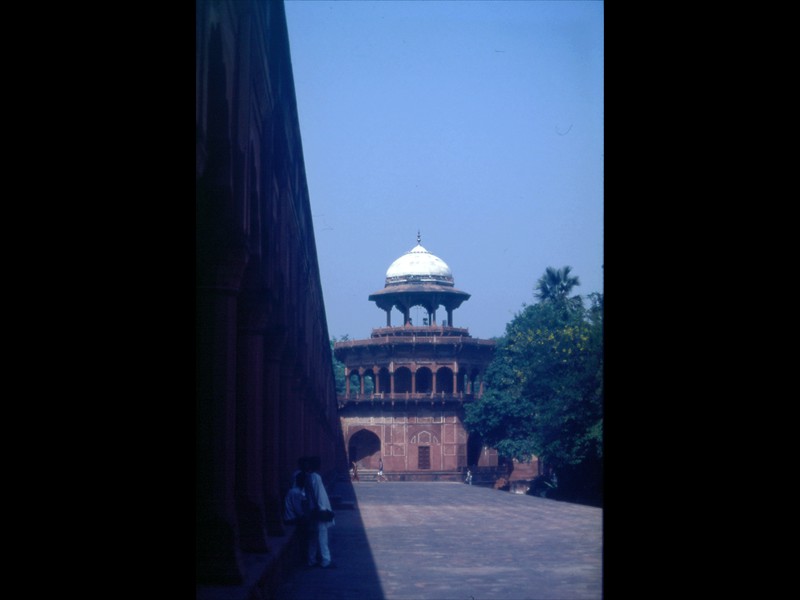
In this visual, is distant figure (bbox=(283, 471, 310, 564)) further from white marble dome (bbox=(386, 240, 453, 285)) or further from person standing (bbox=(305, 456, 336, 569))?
white marble dome (bbox=(386, 240, 453, 285))

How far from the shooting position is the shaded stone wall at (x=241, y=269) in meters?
7.16

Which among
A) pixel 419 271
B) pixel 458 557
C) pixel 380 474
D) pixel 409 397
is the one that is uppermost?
pixel 419 271

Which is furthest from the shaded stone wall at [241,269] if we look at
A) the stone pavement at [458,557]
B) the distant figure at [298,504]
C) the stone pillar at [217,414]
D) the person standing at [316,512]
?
the stone pavement at [458,557]

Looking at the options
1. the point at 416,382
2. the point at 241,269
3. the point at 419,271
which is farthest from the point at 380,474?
the point at 241,269

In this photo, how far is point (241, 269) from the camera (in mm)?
7699

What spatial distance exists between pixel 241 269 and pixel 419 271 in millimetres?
44424

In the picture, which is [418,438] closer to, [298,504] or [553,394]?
[553,394]

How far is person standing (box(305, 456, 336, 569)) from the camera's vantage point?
451 inches

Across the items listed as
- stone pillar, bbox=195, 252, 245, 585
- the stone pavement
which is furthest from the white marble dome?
stone pillar, bbox=195, 252, 245, 585

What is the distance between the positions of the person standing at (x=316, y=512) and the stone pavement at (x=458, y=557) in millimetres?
217

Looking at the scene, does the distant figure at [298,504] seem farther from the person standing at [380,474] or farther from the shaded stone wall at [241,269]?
the person standing at [380,474]
